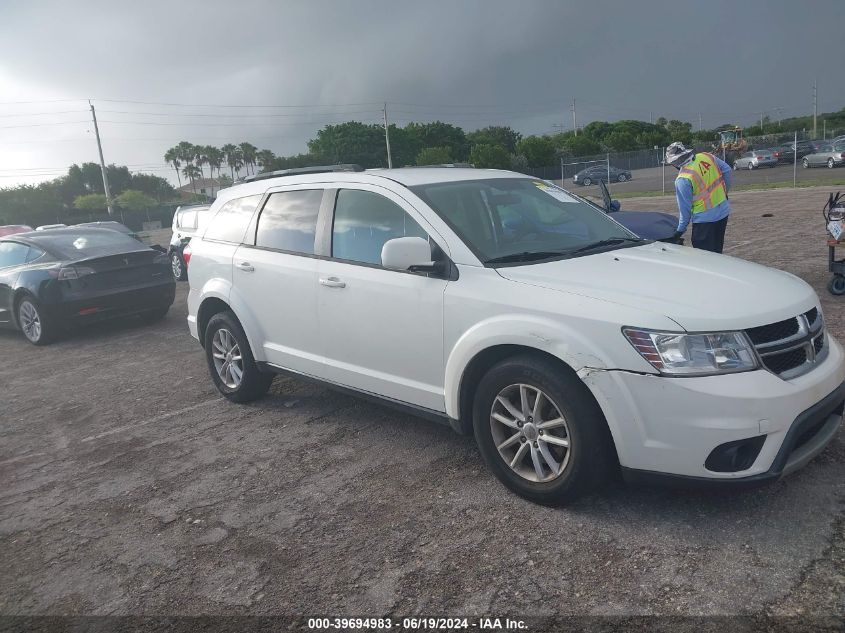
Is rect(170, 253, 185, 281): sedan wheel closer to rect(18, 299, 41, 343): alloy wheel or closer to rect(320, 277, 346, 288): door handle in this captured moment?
rect(18, 299, 41, 343): alloy wheel

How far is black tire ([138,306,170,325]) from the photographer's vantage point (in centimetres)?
1027

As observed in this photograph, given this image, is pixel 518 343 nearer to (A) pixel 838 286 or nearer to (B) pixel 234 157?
→ (A) pixel 838 286

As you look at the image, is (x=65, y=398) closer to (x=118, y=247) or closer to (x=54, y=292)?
(x=54, y=292)

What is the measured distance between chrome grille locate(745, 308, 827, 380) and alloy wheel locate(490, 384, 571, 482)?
0.98 m

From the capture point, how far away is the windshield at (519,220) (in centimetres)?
419

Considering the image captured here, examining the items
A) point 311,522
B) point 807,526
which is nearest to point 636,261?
point 807,526

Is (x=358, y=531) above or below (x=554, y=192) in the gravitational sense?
below

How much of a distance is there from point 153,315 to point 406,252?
777cm

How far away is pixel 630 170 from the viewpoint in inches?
1864

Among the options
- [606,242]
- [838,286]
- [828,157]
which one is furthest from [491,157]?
[606,242]

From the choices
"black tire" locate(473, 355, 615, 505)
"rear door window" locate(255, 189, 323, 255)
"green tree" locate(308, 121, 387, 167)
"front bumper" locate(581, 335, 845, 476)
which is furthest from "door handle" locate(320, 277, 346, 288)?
"green tree" locate(308, 121, 387, 167)

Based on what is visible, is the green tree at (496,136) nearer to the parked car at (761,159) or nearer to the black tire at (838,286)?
the parked car at (761,159)

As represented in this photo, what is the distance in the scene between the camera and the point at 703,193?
7.36 meters

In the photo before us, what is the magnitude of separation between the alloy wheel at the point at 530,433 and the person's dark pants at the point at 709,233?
4610mm
